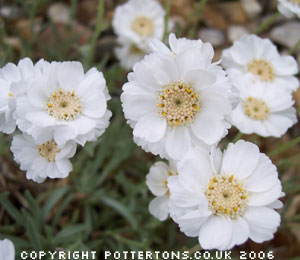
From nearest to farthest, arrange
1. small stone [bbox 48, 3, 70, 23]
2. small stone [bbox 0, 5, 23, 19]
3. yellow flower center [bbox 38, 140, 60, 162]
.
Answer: yellow flower center [bbox 38, 140, 60, 162] → small stone [bbox 0, 5, 23, 19] → small stone [bbox 48, 3, 70, 23]

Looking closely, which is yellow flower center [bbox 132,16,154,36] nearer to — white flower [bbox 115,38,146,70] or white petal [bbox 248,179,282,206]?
white flower [bbox 115,38,146,70]

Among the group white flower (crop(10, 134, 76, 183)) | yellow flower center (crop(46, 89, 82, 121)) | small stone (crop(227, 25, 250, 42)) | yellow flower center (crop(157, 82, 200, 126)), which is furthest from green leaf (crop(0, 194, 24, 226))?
small stone (crop(227, 25, 250, 42))

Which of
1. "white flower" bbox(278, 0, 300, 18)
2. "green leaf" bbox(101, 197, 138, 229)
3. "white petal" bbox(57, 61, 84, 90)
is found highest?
"white flower" bbox(278, 0, 300, 18)

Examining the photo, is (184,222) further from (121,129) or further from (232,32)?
(232,32)

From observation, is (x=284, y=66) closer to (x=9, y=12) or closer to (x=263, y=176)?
(x=263, y=176)

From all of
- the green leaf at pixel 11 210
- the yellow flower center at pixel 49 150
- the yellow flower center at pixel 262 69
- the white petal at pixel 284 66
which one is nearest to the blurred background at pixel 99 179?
the green leaf at pixel 11 210

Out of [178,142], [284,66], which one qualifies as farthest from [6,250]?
Result: [284,66]
